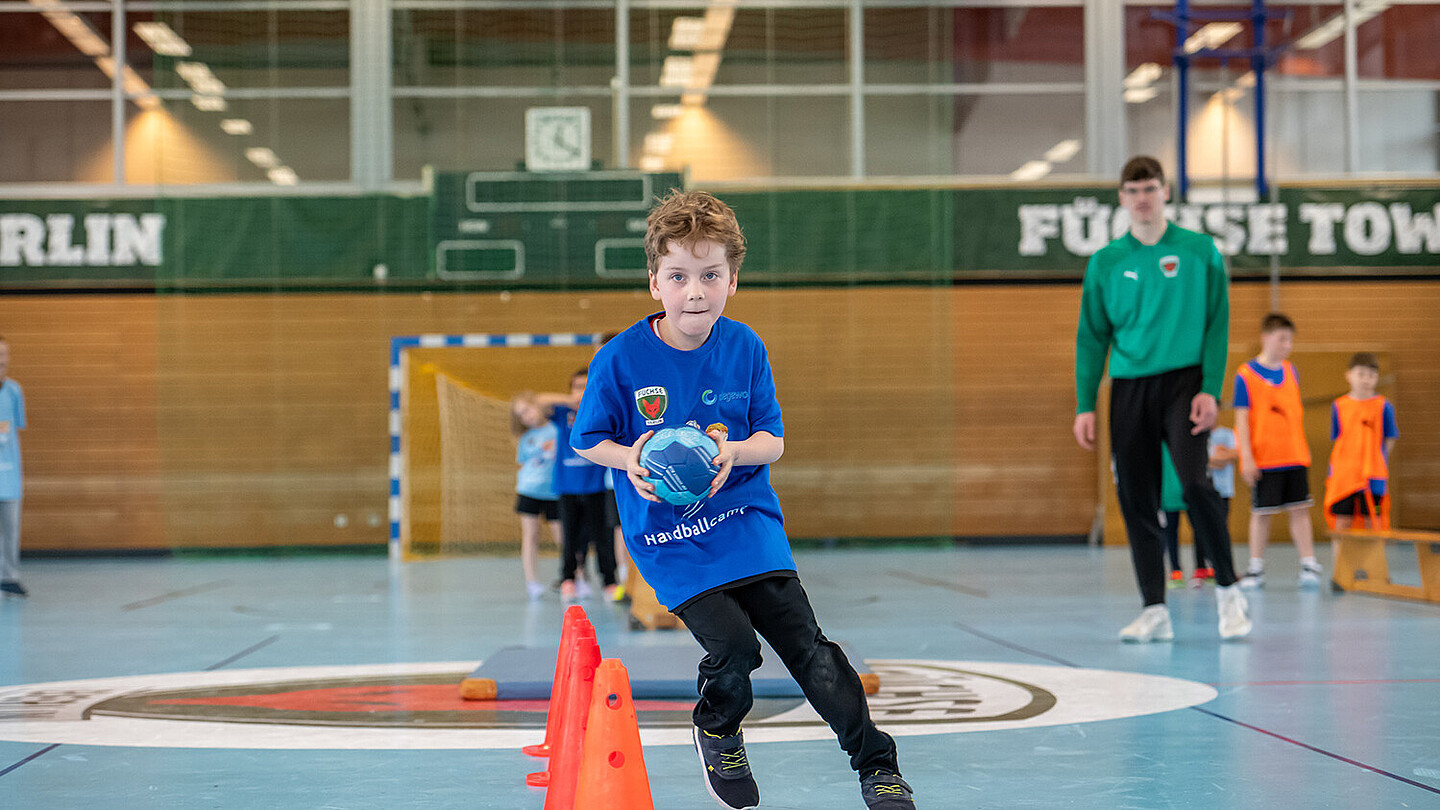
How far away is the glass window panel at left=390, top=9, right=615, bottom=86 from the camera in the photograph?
14.4 m

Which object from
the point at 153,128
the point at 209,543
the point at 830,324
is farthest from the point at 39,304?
the point at 830,324

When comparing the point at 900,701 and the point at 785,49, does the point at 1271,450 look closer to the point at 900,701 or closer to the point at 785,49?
the point at 900,701

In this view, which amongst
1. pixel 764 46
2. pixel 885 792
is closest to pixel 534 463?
pixel 764 46

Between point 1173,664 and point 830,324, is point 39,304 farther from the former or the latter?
point 1173,664

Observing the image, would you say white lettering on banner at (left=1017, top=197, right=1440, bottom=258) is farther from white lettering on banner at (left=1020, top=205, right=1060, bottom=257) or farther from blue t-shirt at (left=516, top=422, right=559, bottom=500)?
blue t-shirt at (left=516, top=422, right=559, bottom=500)

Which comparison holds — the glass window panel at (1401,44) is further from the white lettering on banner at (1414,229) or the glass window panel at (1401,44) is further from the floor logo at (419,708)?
the floor logo at (419,708)

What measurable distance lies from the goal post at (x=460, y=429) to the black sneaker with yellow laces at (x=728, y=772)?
10847 mm

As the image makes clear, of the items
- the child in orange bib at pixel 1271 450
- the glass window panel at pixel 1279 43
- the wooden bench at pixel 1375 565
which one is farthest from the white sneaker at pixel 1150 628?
the glass window panel at pixel 1279 43

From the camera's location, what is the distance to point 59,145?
590 inches

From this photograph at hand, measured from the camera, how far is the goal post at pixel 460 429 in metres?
13.7

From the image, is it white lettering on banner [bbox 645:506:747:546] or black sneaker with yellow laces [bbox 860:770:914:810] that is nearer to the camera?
black sneaker with yellow laces [bbox 860:770:914:810]

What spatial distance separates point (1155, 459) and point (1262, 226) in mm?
10412

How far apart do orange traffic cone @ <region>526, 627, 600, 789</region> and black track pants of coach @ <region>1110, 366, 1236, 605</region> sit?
135 inches

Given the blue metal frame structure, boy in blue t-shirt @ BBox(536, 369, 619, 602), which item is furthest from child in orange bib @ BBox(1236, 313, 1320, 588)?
the blue metal frame structure
